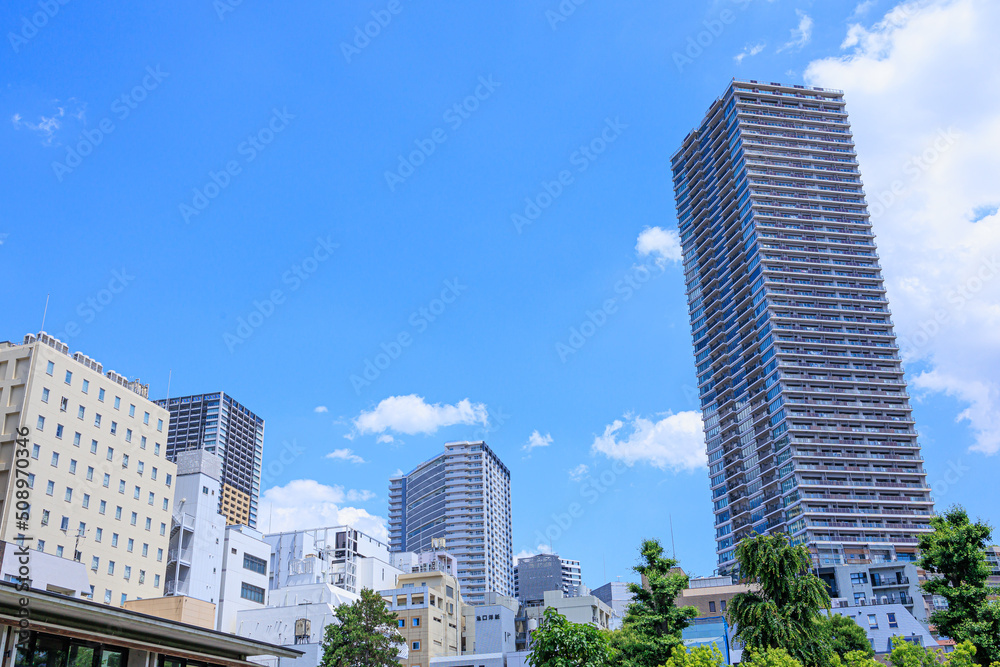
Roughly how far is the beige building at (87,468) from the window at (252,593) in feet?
35.4

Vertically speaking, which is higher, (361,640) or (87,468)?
(87,468)

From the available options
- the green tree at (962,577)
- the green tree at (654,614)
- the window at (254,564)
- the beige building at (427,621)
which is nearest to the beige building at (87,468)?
the window at (254,564)

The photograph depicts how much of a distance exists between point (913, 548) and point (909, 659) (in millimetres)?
133242

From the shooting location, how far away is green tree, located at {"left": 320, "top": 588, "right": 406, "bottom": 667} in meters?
64.1

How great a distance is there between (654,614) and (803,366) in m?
132

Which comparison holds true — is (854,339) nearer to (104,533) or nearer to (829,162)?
(829,162)

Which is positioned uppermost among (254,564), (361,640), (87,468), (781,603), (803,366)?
(803,366)

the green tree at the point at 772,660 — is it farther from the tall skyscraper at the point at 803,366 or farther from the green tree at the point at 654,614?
the tall skyscraper at the point at 803,366

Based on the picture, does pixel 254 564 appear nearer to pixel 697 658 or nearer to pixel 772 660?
pixel 697 658

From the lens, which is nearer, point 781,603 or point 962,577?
point 781,603

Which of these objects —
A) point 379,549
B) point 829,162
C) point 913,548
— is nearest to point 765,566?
point 379,549

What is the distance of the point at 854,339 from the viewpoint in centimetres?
18038

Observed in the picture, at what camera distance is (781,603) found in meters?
47.2

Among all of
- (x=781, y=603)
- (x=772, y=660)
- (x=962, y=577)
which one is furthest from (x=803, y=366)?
(x=772, y=660)
